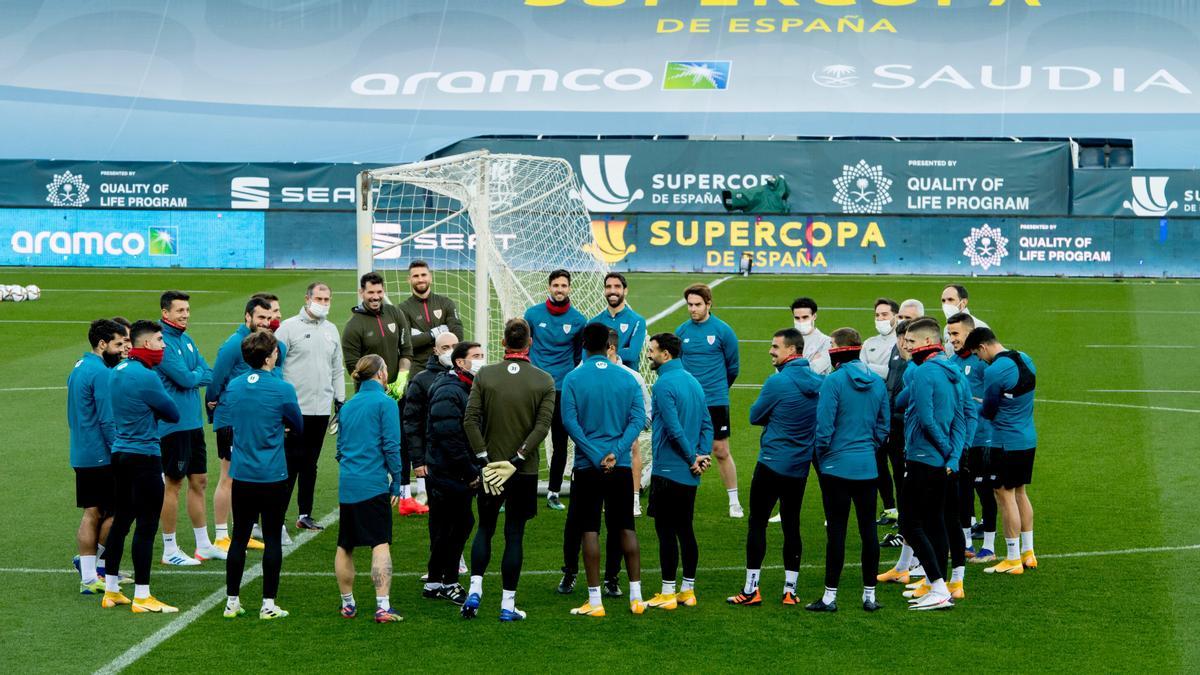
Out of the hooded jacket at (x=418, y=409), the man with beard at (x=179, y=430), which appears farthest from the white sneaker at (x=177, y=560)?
the hooded jacket at (x=418, y=409)

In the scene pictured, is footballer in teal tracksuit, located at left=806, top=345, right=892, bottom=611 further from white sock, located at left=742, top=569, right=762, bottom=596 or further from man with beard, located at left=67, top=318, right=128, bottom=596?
man with beard, located at left=67, top=318, right=128, bottom=596

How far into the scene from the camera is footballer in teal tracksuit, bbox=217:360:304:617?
31.0 feet

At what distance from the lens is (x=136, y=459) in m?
9.72

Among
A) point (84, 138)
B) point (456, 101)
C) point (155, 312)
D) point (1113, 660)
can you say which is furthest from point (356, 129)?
point (1113, 660)

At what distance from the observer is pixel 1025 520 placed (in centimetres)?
1100

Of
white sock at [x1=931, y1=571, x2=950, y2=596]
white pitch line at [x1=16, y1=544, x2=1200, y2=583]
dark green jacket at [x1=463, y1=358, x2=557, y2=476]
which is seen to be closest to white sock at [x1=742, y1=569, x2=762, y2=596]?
white pitch line at [x1=16, y1=544, x2=1200, y2=583]

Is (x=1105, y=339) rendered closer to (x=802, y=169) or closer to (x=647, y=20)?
(x=802, y=169)

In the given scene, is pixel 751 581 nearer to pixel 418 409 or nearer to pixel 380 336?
pixel 418 409

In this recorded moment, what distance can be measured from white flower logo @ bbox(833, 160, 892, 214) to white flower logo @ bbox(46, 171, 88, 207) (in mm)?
21983

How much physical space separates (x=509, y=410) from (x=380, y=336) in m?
3.22

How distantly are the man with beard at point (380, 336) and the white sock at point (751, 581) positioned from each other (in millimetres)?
3696

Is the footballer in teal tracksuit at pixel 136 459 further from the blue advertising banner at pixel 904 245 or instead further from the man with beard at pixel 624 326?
the blue advertising banner at pixel 904 245

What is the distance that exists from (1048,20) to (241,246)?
2966 cm

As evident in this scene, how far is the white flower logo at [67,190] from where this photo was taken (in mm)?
42688
